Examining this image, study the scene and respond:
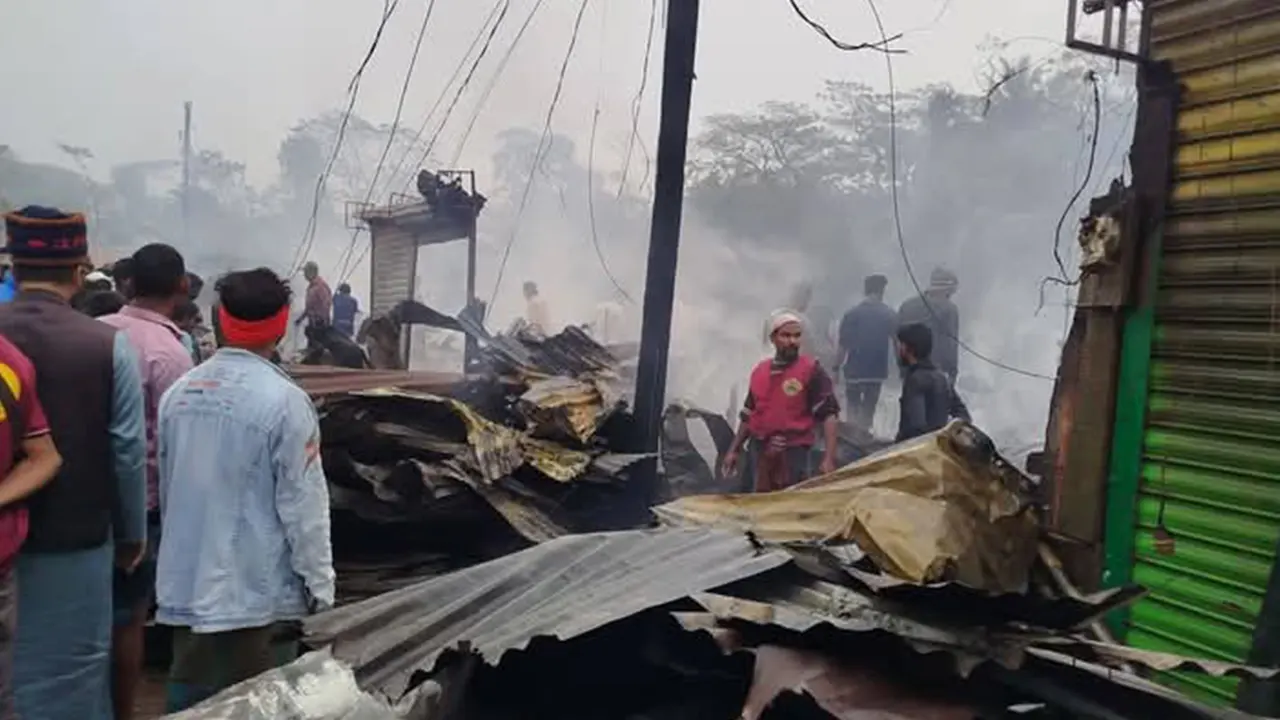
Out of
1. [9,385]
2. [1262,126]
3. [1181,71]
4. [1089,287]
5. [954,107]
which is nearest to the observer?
[9,385]

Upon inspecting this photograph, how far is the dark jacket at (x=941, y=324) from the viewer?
28.1 ft

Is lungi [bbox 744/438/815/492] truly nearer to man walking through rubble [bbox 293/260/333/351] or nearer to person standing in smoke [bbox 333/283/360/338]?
man walking through rubble [bbox 293/260/333/351]

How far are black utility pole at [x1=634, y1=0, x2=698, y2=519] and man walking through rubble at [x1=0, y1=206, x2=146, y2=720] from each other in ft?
9.66

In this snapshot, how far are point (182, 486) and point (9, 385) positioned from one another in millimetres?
593

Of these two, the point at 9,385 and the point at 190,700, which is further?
the point at 190,700

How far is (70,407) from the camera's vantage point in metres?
3.13

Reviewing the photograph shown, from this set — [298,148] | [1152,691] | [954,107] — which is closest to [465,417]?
[1152,691]

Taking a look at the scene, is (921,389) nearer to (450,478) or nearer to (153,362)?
(450,478)

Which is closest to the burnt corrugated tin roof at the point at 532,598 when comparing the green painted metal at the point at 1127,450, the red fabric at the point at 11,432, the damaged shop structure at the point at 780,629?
the damaged shop structure at the point at 780,629

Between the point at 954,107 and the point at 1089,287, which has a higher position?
the point at 954,107

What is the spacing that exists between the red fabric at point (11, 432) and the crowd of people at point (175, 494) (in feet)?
0.58

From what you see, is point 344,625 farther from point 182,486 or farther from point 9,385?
point 9,385

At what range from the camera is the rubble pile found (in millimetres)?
4988

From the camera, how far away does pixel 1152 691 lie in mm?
2371
